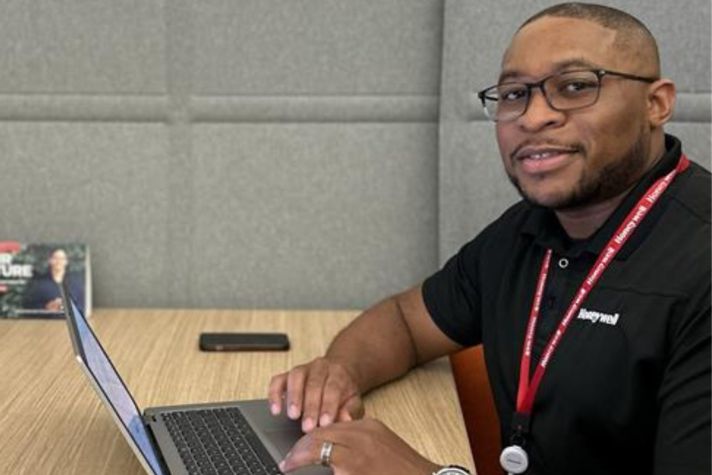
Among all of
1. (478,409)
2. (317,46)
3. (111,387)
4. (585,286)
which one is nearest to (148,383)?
(111,387)

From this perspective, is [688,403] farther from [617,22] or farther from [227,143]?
[227,143]

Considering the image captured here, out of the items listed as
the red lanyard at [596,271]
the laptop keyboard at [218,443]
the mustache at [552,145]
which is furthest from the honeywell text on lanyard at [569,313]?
the laptop keyboard at [218,443]

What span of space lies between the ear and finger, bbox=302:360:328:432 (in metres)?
0.57

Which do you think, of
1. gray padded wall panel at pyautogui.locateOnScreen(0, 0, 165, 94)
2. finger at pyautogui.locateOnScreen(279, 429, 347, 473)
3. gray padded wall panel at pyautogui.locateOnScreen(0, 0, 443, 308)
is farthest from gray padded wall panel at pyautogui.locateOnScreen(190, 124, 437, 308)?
finger at pyautogui.locateOnScreen(279, 429, 347, 473)

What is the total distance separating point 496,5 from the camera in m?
1.80

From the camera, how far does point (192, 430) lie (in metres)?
1.22

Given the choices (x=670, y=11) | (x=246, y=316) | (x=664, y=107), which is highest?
(x=670, y=11)

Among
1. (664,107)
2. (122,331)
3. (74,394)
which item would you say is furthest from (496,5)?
(74,394)

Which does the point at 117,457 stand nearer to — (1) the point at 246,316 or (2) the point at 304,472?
(2) the point at 304,472

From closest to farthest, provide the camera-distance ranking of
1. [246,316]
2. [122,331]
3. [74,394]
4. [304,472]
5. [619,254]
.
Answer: [304,472] < [619,254] < [74,394] < [122,331] < [246,316]

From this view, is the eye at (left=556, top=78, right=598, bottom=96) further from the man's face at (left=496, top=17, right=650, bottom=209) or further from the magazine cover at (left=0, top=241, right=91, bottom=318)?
the magazine cover at (left=0, top=241, right=91, bottom=318)

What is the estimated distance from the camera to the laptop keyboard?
1101 mm

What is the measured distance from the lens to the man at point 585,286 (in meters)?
1.11

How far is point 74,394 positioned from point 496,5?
1.04m
